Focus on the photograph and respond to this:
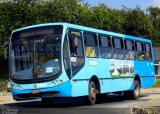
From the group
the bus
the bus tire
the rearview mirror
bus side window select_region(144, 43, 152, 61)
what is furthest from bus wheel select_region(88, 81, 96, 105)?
bus side window select_region(144, 43, 152, 61)

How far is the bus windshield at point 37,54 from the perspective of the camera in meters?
17.5

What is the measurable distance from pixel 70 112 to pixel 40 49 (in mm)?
3035

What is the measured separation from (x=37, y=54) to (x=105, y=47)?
13.5ft

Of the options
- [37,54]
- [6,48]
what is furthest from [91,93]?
[6,48]

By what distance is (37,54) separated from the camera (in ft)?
58.5

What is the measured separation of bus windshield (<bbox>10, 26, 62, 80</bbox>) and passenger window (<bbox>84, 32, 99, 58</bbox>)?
1781 mm

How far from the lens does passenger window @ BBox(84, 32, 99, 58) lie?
1922 cm

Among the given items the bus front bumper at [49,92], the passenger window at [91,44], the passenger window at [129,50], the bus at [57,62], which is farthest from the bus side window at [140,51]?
the bus front bumper at [49,92]

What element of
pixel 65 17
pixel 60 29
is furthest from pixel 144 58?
pixel 65 17

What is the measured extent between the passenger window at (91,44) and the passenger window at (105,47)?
478 millimetres

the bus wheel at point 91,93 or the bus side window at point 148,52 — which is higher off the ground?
the bus side window at point 148,52

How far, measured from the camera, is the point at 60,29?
58.6ft

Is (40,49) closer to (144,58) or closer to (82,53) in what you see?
(82,53)

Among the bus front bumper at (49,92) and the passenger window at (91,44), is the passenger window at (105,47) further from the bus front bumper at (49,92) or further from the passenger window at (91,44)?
the bus front bumper at (49,92)
